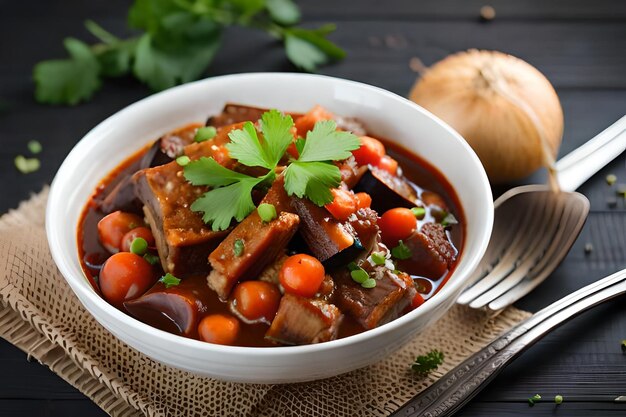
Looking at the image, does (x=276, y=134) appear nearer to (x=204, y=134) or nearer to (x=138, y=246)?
(x=204, y=134)

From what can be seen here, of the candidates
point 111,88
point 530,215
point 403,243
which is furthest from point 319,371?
point 111,88

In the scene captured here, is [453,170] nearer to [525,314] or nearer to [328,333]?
[525,314]

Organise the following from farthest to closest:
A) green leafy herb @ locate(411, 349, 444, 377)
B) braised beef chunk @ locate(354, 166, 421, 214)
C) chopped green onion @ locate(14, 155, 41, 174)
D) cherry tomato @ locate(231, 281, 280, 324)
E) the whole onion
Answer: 1. chopped green onion @ locate(14, 155, 41, 174)
2. the whole onion
3. braised beef chunk @ locate(354, 166, 421, 214)
4. green leafy herb @ locate(411, 349, 444, 377)
5. cherry tomato @ locate(231, 281, 280, 324)

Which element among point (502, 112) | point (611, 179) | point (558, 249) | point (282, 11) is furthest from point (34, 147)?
point (611, 179)

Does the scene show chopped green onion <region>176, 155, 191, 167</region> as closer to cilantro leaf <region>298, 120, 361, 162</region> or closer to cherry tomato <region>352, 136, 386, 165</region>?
cilantro leaf <region>298, 120, 361, 162</region>

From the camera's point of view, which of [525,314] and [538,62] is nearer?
[525,314]

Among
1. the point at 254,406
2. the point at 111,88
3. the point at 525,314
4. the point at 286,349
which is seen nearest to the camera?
the point at 286,349

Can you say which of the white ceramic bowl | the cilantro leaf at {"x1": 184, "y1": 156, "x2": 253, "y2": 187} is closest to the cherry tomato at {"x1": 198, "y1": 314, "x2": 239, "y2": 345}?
the white ceramic bowl
